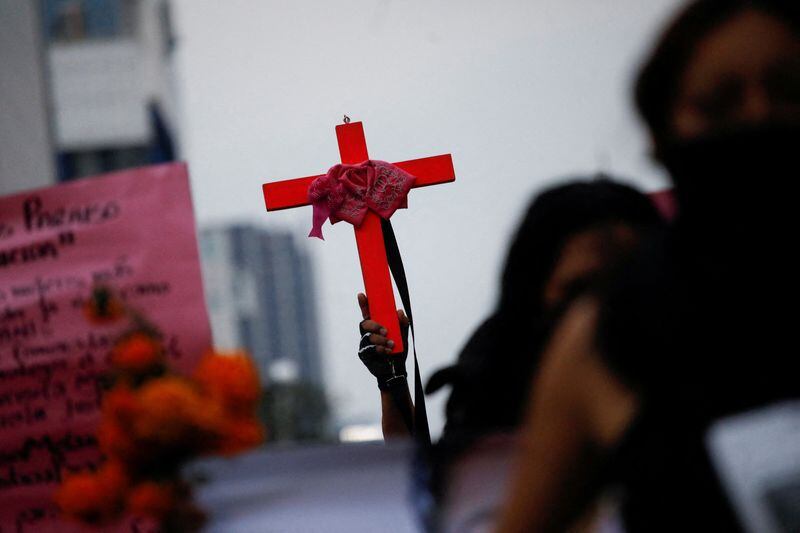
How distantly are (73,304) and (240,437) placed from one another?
2.76 feet

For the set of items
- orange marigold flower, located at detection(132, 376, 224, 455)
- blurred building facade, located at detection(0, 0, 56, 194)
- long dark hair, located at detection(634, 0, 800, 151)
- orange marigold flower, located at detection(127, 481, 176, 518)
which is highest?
blurred building facade, located at detection(0, 0, 56, 194)

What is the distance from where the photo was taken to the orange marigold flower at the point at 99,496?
1.38 meters

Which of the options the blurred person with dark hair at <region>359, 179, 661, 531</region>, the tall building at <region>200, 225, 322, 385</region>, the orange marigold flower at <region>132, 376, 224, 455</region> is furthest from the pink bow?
the tall building at <region>200, 225, 322, 385</region>

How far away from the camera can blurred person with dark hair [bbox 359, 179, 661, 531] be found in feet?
4.53

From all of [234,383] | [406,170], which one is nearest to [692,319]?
[234,383]

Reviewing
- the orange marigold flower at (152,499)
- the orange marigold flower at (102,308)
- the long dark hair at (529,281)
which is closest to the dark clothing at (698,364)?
the long dark hair at (529,281)

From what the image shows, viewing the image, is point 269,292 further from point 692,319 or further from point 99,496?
point 692,319

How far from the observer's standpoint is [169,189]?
6.65 ft

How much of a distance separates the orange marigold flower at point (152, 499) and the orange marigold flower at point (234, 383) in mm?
135

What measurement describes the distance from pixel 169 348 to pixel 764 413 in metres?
1.23

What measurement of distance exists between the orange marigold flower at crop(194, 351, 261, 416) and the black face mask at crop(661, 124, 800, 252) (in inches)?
25.6

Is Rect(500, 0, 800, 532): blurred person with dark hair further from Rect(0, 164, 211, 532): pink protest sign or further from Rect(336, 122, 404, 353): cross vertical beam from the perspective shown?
Rect(336, 122, 404, 353): cross vertical beam

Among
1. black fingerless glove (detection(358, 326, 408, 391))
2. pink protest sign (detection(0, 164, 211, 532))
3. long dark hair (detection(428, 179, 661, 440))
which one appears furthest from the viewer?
black fingerless glove (detection(358, 326, 408, 391))

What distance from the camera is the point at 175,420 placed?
1.29m
